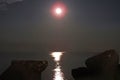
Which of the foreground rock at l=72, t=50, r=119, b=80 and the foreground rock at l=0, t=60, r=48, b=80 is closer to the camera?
the foreground rock at l=72, t=50, r=119, b=80

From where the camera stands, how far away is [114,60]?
170 ft

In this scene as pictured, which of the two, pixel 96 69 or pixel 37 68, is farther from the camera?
pixel 37 68

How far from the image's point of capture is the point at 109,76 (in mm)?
51031

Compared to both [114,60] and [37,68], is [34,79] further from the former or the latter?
[114,60]

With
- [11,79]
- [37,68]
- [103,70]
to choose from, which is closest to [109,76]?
[103,70]

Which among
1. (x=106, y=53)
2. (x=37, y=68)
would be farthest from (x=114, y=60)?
(x=37, y=68)

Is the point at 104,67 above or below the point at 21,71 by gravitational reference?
below

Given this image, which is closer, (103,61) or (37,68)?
(103,61)

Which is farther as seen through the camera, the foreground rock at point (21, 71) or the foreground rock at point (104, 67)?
the foreground rock at point (21, 71)

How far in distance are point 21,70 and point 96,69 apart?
12.8 metres

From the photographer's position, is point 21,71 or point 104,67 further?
point 21,71

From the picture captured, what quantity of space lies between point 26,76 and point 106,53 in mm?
14146

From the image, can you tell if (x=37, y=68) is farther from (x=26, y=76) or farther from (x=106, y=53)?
(x=106, y=53)

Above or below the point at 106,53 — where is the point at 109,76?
below
